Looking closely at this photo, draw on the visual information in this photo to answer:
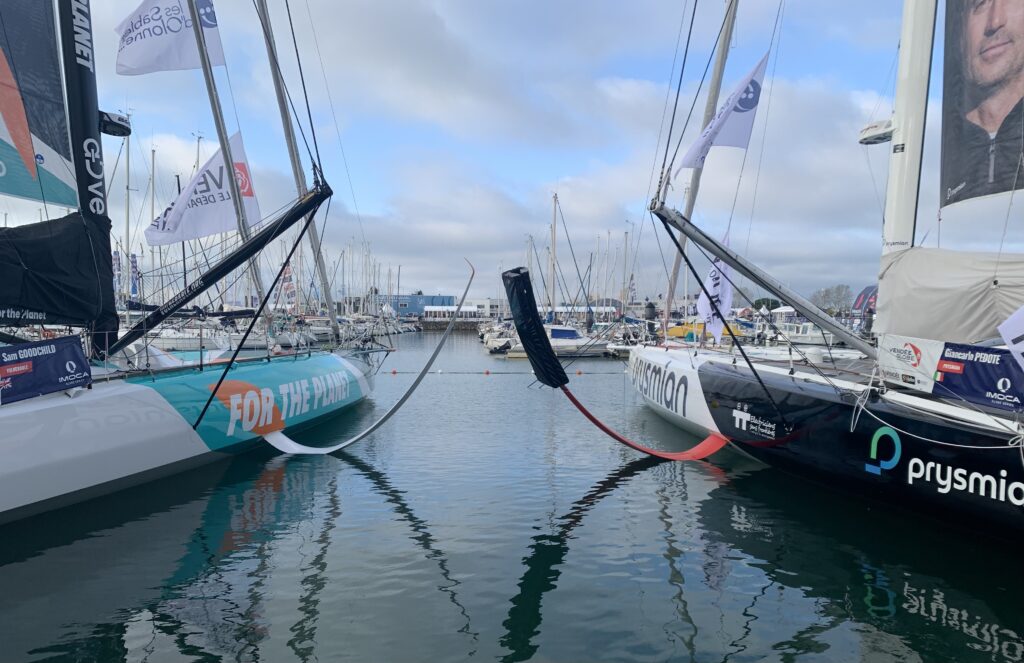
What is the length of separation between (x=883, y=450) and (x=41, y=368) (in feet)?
38.9

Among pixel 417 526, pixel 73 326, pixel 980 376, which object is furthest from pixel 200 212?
pixel 980 376

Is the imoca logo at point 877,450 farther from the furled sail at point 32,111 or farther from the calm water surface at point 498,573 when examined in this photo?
the furled sail at point 32,111

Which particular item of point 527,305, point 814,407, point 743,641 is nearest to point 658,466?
point 814,407

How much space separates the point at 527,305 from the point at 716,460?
6811 mm

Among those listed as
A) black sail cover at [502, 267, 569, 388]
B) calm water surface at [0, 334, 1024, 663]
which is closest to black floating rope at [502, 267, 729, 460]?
black sail cover at [502, 267, 569, 388]

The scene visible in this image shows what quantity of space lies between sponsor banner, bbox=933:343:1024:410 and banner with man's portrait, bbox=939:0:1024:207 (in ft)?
7.59

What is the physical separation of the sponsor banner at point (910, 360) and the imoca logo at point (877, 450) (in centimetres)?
73

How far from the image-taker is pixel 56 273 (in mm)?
9625

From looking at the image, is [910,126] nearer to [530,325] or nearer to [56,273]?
[530,325]

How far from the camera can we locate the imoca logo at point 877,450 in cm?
794

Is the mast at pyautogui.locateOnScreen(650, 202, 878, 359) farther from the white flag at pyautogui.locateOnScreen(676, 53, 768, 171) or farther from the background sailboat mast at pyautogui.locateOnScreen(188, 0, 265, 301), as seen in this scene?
the background sailboat mast at pyautogui.locateOnScreen(188, 0, 265, 301)

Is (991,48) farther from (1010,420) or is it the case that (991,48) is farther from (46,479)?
(46,479)

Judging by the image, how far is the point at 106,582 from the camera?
21.2ft

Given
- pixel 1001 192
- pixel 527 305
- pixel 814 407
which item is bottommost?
pixel 814 407
